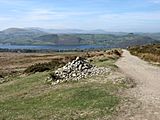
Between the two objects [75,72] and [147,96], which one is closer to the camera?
[147,96]

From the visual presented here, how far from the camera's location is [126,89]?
2580 centimetres

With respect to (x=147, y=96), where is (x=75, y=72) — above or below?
below

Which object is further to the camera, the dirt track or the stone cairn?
the stone cairn

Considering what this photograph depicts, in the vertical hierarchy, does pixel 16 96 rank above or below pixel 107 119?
below

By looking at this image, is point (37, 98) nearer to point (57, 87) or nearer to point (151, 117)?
point (57, 87)

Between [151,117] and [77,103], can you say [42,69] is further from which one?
[151,117]

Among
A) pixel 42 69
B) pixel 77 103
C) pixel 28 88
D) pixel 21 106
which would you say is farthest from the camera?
pixel 42 69

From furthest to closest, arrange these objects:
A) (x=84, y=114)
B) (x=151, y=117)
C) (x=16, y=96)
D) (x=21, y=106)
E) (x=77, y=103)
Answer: (x=16, y=96) < (x=21, y=106) < (x=77, y=103) < (x=84, y=114) < (x=151, y=117)

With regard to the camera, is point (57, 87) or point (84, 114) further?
point (57, 87)

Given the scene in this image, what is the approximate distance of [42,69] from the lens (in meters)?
44.4

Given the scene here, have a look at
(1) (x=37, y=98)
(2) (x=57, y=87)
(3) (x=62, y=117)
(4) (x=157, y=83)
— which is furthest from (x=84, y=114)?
(4) (x=157, y=83)

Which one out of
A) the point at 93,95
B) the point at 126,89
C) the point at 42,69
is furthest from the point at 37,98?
the point at 42,69

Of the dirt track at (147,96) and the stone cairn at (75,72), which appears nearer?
the dirt track at (147,96)

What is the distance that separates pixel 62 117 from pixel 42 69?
26.0m
